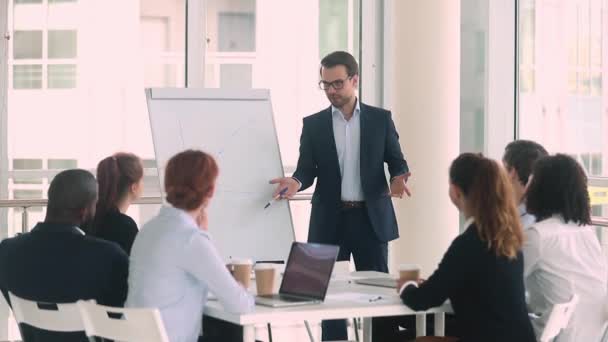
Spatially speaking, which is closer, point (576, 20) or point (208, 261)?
point (208, 261)

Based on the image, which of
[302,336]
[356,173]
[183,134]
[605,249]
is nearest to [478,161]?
[356,173]

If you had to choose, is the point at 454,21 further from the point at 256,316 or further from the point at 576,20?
the point at 256,316

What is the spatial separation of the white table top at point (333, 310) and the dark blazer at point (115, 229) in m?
0.62

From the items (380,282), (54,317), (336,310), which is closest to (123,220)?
(54,317)

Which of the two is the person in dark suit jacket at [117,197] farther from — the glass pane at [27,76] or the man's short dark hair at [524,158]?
the glass pane at [27,76]

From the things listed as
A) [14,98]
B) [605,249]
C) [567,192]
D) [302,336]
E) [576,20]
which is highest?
[576,20]

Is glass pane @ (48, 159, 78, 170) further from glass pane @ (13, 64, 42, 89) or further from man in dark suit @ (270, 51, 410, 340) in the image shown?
man in dark suit @ (270, 51, 410, 340)

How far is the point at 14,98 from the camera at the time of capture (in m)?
6.54

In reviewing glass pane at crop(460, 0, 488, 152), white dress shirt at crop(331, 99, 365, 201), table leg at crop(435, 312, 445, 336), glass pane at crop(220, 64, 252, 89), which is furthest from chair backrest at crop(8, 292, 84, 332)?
glass pane at crop(460, 0, 488, 152)

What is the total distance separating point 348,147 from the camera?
5.07m

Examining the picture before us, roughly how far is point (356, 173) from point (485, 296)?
1.77 meters

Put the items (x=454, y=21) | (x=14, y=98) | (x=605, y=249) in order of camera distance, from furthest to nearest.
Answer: (x=454, y=21) < (x=14, y=98) < (x=605, y=249)

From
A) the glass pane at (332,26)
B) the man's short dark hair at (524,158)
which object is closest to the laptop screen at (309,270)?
the man's short dark hair at (524,158)

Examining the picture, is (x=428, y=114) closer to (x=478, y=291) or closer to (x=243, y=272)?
(x=243, y=272)
